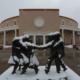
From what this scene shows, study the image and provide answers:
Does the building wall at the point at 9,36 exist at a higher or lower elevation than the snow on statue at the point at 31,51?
higher

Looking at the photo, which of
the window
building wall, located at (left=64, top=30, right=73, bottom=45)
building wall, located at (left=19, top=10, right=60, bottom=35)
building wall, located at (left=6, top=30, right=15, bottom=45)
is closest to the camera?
building wall, located at (left=19, top=10, right=60, bottom=35)

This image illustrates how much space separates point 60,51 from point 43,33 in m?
25.4

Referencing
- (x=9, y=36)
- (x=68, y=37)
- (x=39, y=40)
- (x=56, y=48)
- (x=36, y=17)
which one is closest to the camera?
(x=56, y=48)

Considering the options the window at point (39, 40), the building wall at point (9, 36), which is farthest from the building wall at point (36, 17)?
the building wall at point (9, 36)

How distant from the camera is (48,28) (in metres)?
31.0

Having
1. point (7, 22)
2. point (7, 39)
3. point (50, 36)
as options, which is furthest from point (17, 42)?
point (7, 22)

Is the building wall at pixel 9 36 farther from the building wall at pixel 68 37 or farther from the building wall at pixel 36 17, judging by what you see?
the building wall at pixel 68 37

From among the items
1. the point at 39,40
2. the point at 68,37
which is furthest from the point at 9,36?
the point at 68,37

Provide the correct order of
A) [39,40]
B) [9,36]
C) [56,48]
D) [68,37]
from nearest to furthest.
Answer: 1. [56,48]
2. [39,40]
3. [68,37]
4. [9,36]

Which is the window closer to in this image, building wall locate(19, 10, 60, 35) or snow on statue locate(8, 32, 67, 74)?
building wall locate(19, 10, 60, 35)

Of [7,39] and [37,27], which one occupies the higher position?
[37,27]

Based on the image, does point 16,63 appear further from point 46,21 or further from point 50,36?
point 46,21

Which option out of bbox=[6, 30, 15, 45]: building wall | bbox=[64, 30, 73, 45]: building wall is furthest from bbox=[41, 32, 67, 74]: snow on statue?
bbox=[6, 30, 15, 45]: building wall

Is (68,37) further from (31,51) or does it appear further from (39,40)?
(31,51)
